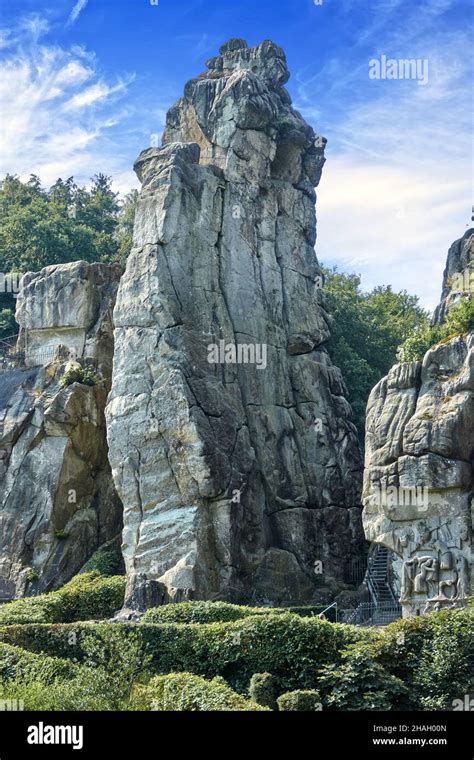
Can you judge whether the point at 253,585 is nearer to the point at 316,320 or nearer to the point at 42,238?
the point at 316,320

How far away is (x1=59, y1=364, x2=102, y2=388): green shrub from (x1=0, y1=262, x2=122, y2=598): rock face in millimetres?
261

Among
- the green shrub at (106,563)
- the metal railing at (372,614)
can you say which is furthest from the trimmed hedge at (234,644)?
the green shrub at (106,563)

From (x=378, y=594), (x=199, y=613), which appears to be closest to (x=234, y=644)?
(x=199, y=613)

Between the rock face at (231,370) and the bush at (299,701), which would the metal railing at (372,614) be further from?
the bush at (299,701)

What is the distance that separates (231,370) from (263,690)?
672 inches

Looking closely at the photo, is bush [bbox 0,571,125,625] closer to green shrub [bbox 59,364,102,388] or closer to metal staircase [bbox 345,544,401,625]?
metal staircase [bbox 345,544,401,625]

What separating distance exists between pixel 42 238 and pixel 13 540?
1730 cm

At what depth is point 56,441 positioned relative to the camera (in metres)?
41.8

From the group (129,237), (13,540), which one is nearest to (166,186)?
(13,540)

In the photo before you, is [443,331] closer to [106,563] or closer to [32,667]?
[106,563]

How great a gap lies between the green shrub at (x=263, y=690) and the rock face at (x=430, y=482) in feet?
25.8

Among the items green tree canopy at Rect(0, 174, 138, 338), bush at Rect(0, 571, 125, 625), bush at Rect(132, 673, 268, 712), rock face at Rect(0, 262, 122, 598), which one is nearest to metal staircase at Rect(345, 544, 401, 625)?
bush at Rect(0, 571, 125, 625)

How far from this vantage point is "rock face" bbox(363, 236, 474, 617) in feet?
105

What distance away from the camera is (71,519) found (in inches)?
1619
